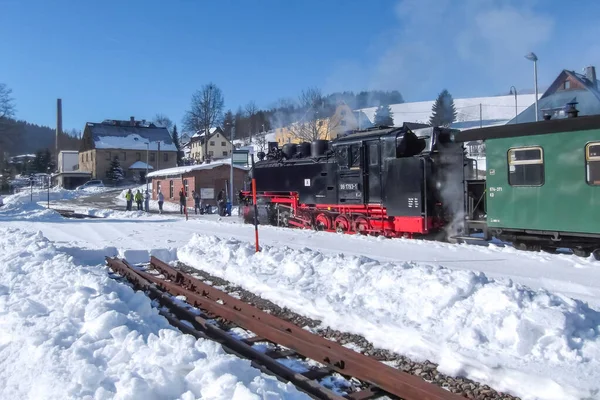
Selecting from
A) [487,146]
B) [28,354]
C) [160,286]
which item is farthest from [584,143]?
[28,354]

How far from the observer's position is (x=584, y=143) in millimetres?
9336

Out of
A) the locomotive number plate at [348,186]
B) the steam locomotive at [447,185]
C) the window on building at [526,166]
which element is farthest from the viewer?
the locomotive number plate at [348,186]

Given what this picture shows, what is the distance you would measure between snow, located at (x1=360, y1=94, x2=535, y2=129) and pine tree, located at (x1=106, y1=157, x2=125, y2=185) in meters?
40.7

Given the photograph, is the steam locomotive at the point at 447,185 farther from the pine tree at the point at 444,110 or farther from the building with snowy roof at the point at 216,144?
the building with snowy roof at the point at 216,144

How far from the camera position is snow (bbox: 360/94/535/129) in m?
68.7

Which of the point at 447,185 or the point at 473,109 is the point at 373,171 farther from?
the point at 473,109

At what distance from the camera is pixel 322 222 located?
16.2m

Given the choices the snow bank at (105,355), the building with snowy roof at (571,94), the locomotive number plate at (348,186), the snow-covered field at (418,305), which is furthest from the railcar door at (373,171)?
the building with snowy roof at (571,94)

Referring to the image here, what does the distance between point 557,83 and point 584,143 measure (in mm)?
34282

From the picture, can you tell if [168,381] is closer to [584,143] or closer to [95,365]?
[95,365]

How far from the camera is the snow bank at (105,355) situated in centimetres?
344

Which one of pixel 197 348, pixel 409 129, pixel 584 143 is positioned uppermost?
pixel 409 129

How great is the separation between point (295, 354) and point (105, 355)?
1.88m

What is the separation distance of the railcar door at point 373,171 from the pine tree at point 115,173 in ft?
204
